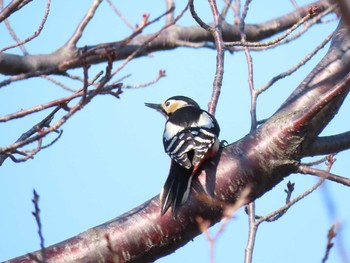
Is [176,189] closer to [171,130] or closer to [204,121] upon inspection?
[204,121]

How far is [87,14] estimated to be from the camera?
3891 millimetres

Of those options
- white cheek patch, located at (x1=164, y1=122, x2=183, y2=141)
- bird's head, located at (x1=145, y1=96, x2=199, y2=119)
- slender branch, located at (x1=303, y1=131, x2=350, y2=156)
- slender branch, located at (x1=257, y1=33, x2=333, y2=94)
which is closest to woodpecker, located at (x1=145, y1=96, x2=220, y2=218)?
white cheek patch, located at (x1=164, y1=122, x2=183, y2=141)

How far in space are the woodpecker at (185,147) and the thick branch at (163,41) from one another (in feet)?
1.98

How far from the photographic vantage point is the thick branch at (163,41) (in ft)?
14.6

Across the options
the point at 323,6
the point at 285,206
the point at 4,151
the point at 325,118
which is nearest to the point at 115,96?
the point at 4,151

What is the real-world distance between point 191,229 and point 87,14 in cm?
161

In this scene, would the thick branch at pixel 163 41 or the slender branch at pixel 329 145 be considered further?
the thick branch at pixel 163 41

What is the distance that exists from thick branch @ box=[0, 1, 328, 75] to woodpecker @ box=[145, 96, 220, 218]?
60 cm

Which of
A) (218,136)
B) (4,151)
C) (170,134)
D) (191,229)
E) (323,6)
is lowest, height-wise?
(191,229)

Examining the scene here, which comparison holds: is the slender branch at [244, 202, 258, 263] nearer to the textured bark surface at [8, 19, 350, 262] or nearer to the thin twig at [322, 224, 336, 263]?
the textured bark surface at [8, 19, 350, 262]

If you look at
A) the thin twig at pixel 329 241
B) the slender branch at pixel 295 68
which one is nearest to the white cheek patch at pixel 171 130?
the slender branch at pixel 295 68

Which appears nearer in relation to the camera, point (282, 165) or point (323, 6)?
point (282, 165)

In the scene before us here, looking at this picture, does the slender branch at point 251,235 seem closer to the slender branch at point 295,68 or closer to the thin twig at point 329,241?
the slender branch at point 295,68

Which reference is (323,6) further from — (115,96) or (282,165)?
(115,96)
